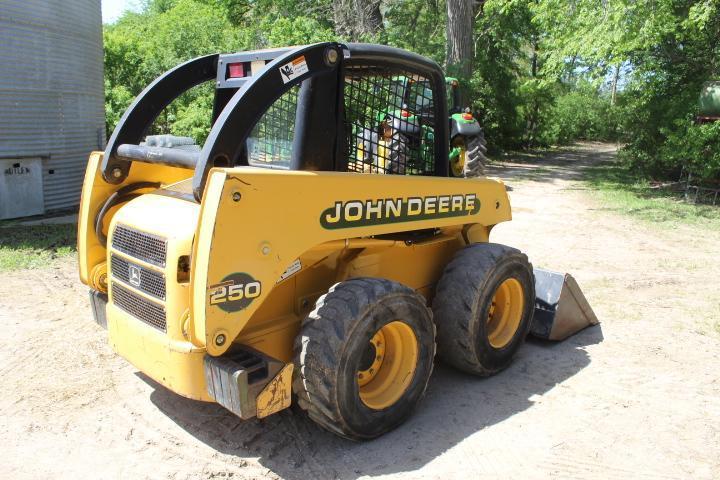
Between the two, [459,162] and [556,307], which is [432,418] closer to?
[556,307]

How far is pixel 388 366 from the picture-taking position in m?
3.98

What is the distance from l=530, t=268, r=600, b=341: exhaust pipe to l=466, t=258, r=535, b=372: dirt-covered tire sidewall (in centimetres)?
44

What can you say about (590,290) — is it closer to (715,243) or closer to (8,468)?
(715,243)

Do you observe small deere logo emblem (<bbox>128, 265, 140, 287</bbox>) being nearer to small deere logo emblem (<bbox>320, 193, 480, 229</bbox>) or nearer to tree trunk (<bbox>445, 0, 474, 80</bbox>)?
small deere logo emblem (<bbox>320, 193, 480, 229</bbox>)

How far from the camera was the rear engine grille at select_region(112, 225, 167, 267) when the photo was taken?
138 inches

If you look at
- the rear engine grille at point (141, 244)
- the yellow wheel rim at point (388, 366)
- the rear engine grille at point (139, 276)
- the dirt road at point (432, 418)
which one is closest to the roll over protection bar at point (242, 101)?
the rear engine grille at point (141, 244)

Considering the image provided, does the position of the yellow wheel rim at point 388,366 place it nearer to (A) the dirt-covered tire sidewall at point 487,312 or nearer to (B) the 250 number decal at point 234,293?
(A) the dirt-covered tire sidewall at point 487,312

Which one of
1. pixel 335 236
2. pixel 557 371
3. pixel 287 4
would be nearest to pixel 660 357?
pixel 557 371

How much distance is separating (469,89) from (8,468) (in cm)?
1785

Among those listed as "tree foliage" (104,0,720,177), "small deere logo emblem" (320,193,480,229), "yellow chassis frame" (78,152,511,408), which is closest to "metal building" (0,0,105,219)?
"tree foliage" (104,0,720,177)

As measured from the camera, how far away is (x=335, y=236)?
356cm

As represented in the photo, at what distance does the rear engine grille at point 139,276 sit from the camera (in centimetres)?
353

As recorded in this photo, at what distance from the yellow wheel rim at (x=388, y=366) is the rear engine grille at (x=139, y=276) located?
4.17 ft

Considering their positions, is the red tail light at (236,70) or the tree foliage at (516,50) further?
the tree foliage at (516,50)
